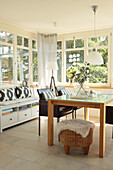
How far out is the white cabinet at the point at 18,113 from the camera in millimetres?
4055

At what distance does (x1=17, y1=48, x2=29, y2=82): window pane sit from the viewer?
5664 mm

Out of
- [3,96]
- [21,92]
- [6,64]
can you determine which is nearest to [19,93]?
[21,92]

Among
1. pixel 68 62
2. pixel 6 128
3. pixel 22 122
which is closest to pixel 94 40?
pixel 68 62

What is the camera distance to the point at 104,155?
281cm

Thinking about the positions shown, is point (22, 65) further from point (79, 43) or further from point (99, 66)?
point (99, 66)

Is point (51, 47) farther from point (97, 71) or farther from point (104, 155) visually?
point (104, 155)

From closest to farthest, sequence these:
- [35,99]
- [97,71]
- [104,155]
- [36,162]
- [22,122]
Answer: [36,162] → [104,155] → [22,122] → [35,99] → [97,71]

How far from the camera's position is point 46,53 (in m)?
6.33

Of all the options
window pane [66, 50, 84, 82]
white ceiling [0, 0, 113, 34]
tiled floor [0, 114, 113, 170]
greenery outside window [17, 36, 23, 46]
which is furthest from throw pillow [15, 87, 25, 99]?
window pane [66, 50, 84, 82]

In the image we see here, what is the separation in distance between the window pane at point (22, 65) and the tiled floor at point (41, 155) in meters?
2.33

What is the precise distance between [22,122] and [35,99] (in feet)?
2.42

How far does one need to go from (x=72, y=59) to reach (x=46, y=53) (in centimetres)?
90

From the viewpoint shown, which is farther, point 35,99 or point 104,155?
point 35,99

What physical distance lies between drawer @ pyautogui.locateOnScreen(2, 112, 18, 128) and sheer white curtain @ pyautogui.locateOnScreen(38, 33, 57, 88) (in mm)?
2052
